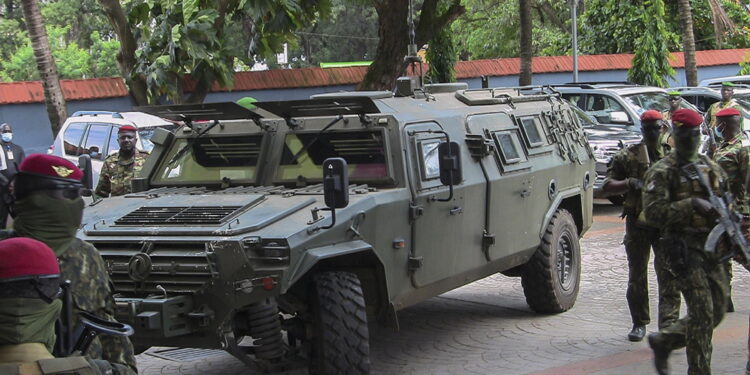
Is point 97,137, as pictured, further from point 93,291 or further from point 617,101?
point 93,291

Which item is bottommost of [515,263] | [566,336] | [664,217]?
[566,336]

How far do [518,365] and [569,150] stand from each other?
293 centimetres

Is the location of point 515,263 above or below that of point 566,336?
above

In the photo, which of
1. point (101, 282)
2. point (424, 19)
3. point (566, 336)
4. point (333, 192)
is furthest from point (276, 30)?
point (101, 282)

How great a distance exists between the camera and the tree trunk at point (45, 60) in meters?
16.3

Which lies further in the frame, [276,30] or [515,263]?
[276,30]

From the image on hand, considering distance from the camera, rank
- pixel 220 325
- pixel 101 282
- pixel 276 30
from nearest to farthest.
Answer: pixel 101 282 < pixel 220 325 < pixel 276 30

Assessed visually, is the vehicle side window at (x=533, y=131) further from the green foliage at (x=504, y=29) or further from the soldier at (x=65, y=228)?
the green foliage at (x=504, y=29)

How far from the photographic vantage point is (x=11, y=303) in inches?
139

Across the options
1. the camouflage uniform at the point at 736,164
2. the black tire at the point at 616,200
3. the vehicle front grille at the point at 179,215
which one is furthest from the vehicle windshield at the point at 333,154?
the black tire at the point at 616,200

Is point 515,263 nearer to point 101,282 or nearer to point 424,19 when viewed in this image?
point 101,282

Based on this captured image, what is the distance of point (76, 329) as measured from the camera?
4051 mm

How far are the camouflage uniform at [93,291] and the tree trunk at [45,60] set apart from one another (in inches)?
499

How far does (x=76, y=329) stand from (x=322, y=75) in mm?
19784
